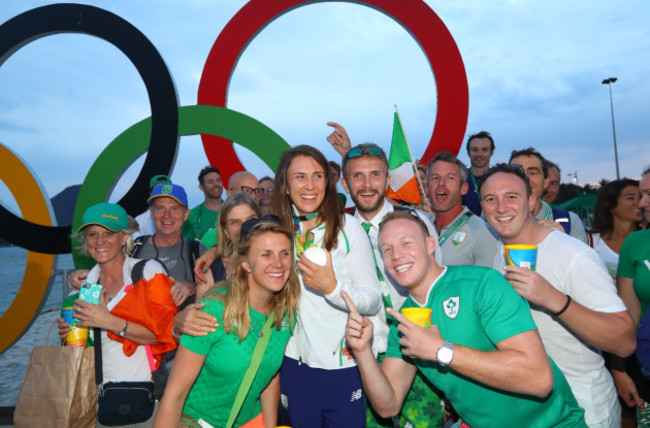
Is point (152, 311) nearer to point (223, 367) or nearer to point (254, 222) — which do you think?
point (223, 367)

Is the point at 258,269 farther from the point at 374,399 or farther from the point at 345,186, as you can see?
the point at 345,186

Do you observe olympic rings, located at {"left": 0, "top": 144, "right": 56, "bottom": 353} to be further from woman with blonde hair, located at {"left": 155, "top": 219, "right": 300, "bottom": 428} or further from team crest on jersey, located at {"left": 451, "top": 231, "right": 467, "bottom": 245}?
team crest on jersey, located at {"left": 451, "top": 231, "right": 467, "bottom": 245}

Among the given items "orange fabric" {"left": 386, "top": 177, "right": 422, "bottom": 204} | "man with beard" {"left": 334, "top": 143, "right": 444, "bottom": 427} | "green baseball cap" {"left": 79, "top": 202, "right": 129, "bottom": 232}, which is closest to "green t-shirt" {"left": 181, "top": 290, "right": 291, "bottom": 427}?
"man with beard" {"left": 334, "top": 143, "right": 444, "bottom": 427}

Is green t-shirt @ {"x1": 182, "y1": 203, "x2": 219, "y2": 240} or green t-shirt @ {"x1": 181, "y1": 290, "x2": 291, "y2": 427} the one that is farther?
green t-shirt @ {"x1": 182, "y1": 203, "x2": 219, "y2": 240}

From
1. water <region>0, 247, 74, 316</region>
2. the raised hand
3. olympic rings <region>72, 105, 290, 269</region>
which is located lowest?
water <region>0, 247, 74, 316</region>

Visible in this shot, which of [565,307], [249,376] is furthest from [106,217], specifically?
[565,307]

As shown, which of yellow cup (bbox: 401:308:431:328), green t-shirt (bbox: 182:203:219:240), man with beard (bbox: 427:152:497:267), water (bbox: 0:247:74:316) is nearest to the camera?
yellow cup (bbox: 401:308:431:328)

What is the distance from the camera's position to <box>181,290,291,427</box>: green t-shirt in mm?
2553

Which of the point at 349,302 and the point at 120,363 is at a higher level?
the point at 349,302

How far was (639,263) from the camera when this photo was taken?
10.3ft

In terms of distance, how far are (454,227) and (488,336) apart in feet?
6.28

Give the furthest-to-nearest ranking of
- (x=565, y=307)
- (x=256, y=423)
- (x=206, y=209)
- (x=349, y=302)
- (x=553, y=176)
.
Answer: (x=206, y=209)
(x=553, y=176)
(x=256, y=423)
(x=349, y=302)
(x=565, y=307)

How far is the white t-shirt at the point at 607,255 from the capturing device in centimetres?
405

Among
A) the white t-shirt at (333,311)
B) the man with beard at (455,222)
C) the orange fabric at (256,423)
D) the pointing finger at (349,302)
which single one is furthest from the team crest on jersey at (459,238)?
the orange fabric at (256,423)
